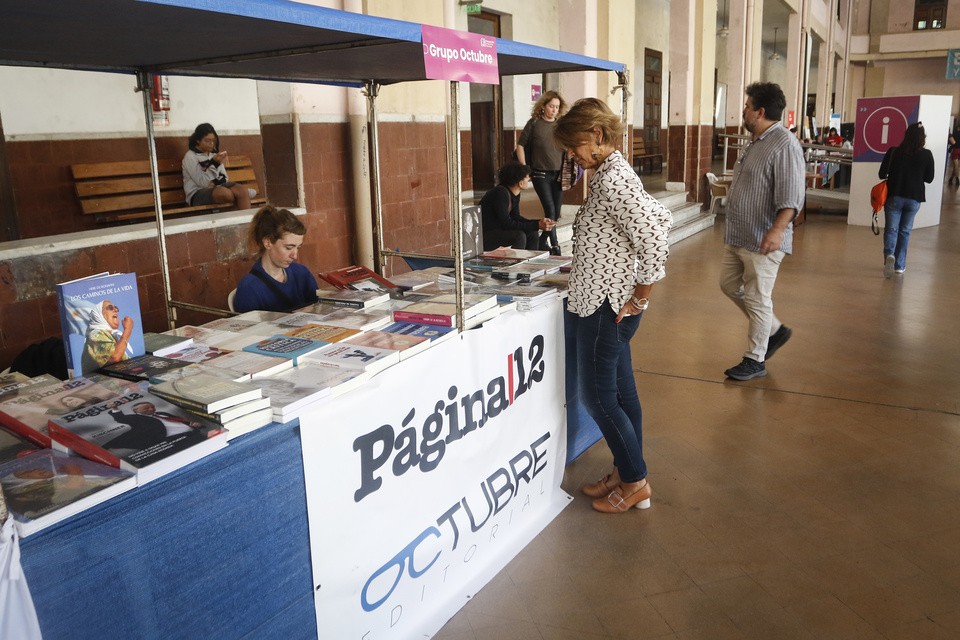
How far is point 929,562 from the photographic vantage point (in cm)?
243

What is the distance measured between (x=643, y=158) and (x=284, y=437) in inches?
651

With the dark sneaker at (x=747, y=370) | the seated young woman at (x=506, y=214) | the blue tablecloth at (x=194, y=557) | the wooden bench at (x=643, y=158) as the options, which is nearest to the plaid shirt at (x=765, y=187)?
the dark sneaker at (x=747, y=370)

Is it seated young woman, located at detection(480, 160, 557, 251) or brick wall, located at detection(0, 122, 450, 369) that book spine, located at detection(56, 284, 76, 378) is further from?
seated young woman, located at detection(480, 160, 557, 251)

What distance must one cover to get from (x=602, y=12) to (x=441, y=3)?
11.3 ft

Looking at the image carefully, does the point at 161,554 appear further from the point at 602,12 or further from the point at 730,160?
the point at 730,160

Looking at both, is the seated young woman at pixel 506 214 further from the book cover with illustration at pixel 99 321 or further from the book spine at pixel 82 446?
the book spine at pixel 82 446

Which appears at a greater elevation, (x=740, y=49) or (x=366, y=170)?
(x=740, y=49)

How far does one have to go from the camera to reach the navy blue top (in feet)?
9.30

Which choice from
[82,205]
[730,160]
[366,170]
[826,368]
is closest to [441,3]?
[366,170]

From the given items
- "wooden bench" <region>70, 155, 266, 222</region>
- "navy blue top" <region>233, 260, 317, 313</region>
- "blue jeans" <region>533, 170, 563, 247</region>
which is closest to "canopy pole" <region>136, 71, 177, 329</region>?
"navy blue top" <region>233, 260, 317, 313</region>

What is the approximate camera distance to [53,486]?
51.9 inches

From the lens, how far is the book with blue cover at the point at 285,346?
1980 mm

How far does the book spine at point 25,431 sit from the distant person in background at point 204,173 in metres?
4.09

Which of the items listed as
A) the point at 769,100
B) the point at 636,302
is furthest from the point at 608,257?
the point at 769,100
